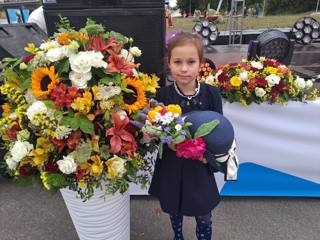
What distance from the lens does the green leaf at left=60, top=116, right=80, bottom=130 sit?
138 cm

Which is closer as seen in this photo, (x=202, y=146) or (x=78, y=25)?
(x=202, y=146)

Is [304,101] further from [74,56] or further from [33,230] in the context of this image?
[33,230]

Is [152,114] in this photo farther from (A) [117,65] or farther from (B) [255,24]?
(B) [255,24]

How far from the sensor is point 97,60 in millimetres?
1420

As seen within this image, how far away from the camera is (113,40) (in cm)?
158

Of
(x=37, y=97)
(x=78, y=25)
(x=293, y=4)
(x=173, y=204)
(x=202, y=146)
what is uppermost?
(x=78, y=25)

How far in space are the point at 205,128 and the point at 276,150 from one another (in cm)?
135

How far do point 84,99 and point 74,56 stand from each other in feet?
0.71

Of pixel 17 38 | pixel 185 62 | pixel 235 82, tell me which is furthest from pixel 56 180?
pixel 17 38

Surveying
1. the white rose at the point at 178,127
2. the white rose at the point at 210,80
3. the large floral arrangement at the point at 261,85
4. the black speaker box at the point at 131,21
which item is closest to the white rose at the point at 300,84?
the large floral arrangement at the point at 261,85

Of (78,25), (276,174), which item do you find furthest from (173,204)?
(78,25)

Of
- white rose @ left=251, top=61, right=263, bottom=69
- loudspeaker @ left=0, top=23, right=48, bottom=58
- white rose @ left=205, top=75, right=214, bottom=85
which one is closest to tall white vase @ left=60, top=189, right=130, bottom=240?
white rose @ left=205, top=75, right=214, bottom=85

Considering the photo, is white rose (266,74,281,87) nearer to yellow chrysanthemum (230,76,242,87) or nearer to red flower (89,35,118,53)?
yellow chrysanthemum (230,76,242,87)

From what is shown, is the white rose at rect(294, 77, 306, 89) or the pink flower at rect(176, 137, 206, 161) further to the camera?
the white rose at rect(294, 77, 306, 89)
